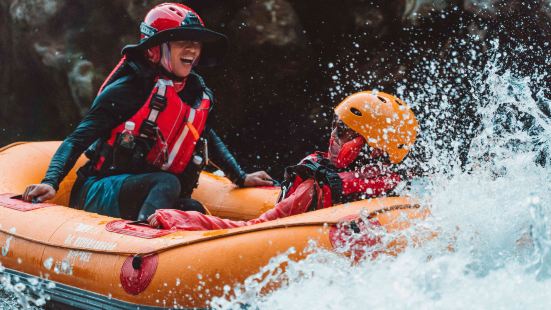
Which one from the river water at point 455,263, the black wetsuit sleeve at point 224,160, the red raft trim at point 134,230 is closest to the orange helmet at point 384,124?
the river water at point 455,263

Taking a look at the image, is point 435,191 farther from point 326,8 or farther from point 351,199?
point 326,8

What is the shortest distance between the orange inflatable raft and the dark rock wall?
360cm

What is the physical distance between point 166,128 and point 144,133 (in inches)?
4.4

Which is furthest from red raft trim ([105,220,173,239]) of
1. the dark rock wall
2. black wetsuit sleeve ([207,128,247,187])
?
the dark rock wall

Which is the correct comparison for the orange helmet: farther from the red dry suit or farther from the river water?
the river water

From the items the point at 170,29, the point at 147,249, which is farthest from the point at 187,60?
the point at 147,249

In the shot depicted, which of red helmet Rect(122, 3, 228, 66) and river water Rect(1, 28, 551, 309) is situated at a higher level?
red helmet Rect(122, 3, 228, 66)

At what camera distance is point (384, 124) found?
307 cm

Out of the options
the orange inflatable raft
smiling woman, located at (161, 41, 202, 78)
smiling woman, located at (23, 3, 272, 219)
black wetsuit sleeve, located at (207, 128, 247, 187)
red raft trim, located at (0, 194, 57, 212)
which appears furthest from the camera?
black wetsuit sleeve, located at (207, 128, 247, 187)

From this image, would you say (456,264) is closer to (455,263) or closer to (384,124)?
(455,263)

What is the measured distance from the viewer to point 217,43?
158 inches

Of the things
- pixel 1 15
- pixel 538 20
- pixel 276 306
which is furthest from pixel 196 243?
pixel 1 15

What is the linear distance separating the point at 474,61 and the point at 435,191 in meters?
3.68

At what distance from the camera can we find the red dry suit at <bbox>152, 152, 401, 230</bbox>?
9.66 ft
